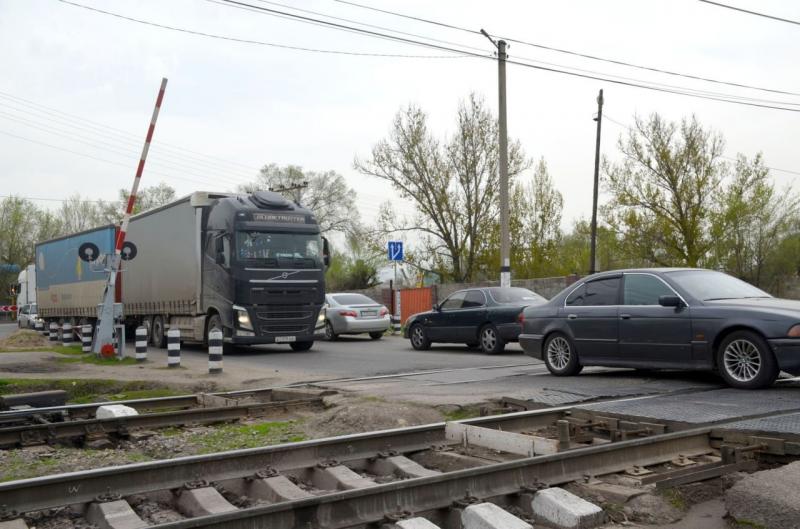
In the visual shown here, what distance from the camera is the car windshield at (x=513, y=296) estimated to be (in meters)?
17.5

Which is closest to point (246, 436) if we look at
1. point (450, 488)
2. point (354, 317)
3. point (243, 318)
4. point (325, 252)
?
point (450, 488)

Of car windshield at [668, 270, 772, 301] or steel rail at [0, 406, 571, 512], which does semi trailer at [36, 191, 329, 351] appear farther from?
steel rail at [0, 406, 571, 512]

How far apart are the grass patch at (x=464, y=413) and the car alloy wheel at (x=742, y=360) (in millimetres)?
3216

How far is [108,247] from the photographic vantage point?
22953mm

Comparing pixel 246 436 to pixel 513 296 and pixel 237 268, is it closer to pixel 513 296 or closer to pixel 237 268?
pixel 237 268

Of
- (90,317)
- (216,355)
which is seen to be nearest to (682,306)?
(216,355)

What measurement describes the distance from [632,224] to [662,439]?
112 feet

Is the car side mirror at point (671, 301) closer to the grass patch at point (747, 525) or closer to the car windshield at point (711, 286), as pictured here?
the car windshield at point (711, 286)

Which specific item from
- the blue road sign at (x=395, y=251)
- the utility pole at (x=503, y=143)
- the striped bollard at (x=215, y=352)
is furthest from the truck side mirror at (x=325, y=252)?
the blue road sign at (x=395, y=251)

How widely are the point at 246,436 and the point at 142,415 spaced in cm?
125

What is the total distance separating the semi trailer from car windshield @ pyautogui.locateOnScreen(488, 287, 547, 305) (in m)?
4.16

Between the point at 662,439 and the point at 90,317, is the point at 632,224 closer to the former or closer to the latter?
the point at 90,317

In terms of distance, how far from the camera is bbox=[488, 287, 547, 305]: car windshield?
1752 centimetres

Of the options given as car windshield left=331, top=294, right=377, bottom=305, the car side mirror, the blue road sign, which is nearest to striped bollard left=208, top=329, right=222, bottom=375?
the car side mirror
